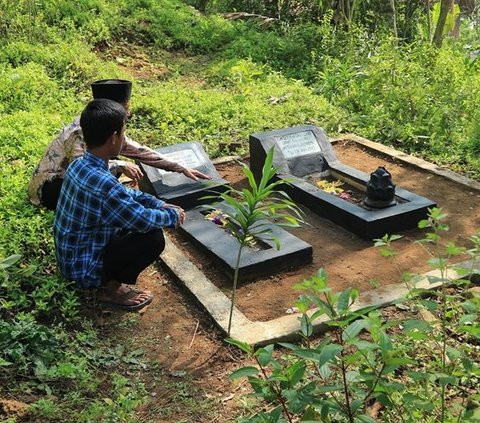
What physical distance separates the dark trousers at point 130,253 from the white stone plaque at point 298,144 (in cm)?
227

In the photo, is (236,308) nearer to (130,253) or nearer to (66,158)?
(130,253)

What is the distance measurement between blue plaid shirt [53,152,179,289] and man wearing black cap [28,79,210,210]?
0.78 metres

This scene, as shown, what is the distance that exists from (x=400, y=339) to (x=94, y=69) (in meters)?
6.37

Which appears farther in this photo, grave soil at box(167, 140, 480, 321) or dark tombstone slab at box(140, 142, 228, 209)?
dark tombstone slab at box(140, 142, 228, 209)

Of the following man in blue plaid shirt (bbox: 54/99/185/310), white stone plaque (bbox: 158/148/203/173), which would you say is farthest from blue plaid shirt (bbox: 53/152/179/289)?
white stone plaque (bbox: 158/148/203/173)

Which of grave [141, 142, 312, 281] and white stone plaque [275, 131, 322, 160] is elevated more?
white stone plaque [275, 131, 322, 160]

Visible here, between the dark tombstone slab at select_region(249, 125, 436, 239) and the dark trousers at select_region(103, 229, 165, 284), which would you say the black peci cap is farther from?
the dark tombstone slab at select_region(249, 125, 436, 239)

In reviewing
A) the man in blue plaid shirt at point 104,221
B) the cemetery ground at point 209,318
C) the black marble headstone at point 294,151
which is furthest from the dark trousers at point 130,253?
the black marble headstone at point 294,151

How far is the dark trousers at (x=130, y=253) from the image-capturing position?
3.72 metres

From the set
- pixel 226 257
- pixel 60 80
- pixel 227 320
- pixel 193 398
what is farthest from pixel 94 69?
pixel 193 398

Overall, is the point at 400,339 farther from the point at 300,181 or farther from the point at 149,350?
the point at 300,181

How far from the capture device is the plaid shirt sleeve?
3.56 meters

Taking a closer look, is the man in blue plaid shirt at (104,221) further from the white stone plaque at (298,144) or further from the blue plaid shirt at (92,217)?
the white stone plaque at (298,144)

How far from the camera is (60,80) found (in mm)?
8023
